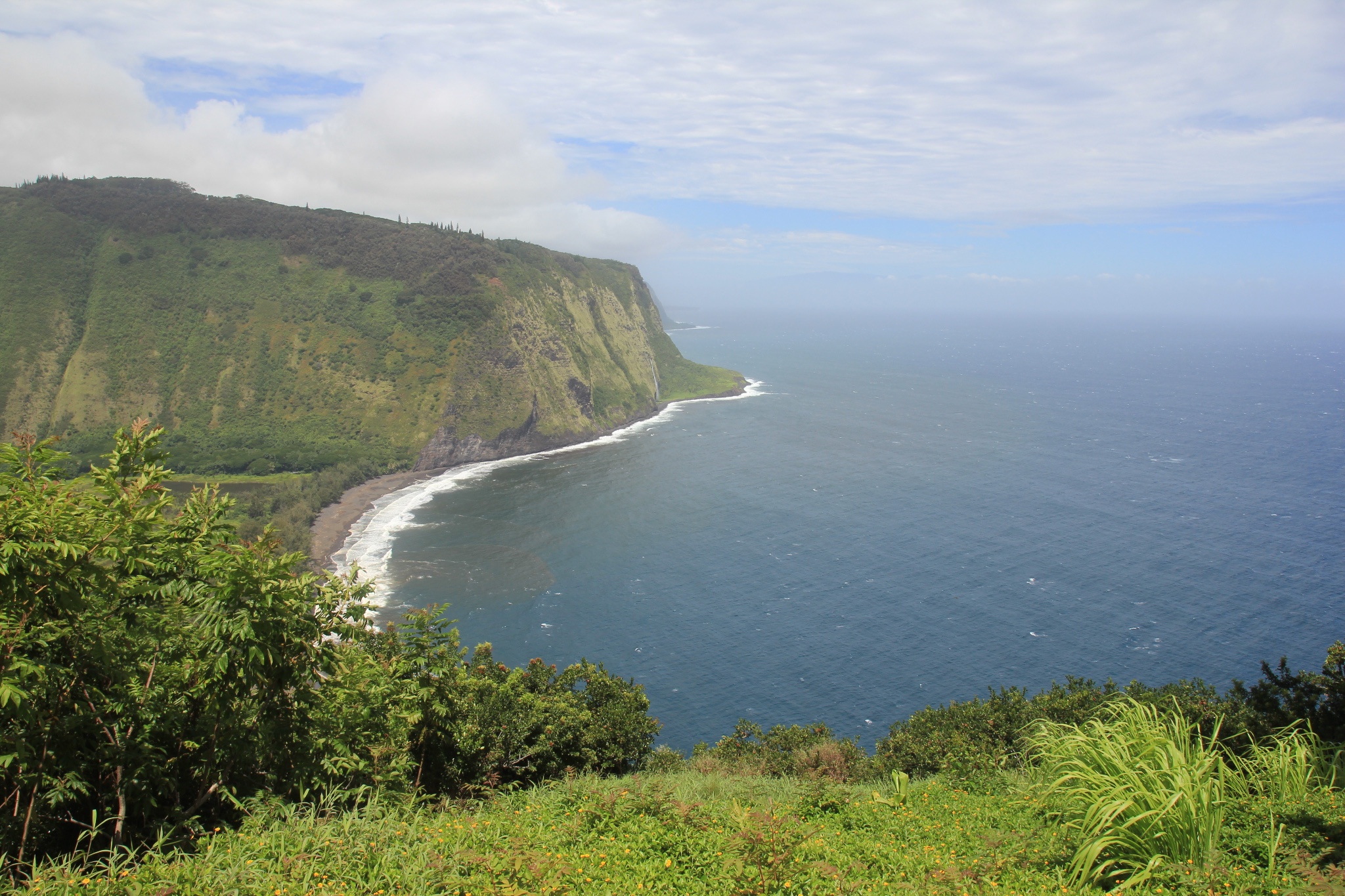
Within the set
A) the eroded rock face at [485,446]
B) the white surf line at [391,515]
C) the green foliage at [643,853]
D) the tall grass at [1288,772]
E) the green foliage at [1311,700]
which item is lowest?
the white surf line at [391,515]

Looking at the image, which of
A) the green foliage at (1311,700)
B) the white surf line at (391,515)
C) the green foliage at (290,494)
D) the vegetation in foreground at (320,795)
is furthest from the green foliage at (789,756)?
the green foliage at (290,494)

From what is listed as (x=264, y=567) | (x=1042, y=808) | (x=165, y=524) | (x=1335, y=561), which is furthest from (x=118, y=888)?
(x=1335, y=561)

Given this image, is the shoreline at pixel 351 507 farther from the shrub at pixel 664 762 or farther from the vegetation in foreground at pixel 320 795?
the vegetation in foreground at pixel 320 795

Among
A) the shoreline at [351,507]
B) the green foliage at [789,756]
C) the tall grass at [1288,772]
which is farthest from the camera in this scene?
the shoreline at [351,507]

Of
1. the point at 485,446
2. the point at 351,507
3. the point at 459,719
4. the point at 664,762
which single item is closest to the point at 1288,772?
the point at 459,719

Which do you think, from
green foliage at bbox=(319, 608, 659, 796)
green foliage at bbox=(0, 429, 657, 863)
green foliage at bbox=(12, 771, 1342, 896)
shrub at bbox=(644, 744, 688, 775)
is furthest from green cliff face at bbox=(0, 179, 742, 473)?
green foliage at bbox=(12, 771, 1342, 896)

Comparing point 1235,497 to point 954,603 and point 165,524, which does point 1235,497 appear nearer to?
point 954,603
